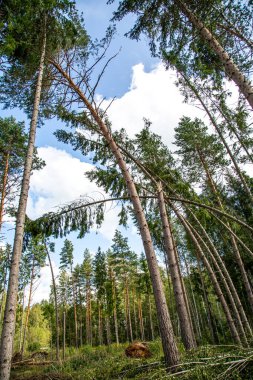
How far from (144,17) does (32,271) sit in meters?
24.6

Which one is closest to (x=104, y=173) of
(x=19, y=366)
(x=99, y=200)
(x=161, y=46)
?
(x=99, y=200)

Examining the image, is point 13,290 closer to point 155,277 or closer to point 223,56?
point 155,277

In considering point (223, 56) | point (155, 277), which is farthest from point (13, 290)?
point (223, 56)

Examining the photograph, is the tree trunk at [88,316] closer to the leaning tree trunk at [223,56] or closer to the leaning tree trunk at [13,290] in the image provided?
the leaning tree trunk at [13,290]

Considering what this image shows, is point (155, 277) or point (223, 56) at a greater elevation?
point (223, 56)

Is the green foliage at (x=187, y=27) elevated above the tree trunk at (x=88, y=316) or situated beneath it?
elevated above

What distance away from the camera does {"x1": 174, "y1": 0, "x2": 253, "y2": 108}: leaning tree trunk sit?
5.15 metres

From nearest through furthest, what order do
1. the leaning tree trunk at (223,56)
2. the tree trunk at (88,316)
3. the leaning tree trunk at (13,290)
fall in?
the leaning tree trunk at (13,290)
the leaning tree trunk at (223,56)
the tree trunk at (88,316)

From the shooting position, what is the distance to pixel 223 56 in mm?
5609

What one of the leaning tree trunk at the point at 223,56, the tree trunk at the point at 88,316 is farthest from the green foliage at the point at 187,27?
the tree trunk at the point at 88,316

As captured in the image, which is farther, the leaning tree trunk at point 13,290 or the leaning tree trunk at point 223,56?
the leaning tree trunk at point 223,56

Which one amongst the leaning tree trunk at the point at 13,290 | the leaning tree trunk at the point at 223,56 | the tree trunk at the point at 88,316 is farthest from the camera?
the tree trunk at the point at 88,316

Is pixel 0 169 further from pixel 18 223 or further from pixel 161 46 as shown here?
pixel 161 46

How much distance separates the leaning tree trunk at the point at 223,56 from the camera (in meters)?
5.15
